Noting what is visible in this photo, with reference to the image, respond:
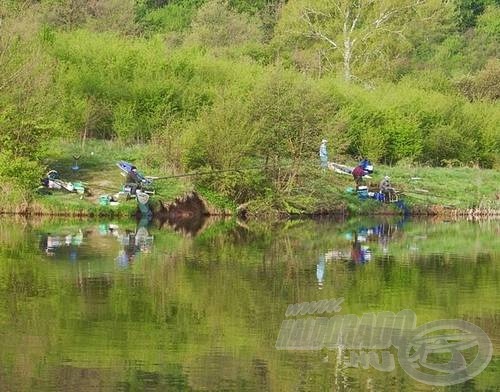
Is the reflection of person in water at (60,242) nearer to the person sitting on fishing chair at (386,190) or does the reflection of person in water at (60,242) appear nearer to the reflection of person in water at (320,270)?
the reflection of person in water at (320,270)

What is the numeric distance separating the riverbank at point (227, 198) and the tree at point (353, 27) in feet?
57.2

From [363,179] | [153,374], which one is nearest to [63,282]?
[153,374]

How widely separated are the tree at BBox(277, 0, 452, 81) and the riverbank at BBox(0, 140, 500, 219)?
17440mm

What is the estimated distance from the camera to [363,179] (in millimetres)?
46031

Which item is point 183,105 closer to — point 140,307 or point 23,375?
point 140,307

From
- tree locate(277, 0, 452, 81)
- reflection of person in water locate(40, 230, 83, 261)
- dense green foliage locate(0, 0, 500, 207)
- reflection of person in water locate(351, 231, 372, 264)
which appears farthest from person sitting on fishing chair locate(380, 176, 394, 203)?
tree locate(277, 0, 452, 81)

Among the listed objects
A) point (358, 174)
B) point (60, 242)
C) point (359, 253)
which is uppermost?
point (60, 242)

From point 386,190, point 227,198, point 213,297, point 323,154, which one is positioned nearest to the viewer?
point 213,297

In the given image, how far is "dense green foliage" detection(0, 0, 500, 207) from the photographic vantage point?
1640 inches

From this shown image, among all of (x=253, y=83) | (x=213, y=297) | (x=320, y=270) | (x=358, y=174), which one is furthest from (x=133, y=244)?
(x=253, y=83)

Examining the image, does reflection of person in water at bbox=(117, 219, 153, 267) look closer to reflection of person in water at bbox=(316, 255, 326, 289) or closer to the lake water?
the lake water

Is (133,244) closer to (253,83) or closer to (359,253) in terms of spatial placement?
(359,253)

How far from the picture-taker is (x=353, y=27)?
66812mm

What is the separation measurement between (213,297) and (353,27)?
4603 cm
